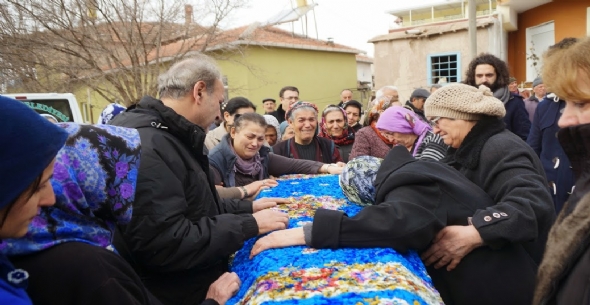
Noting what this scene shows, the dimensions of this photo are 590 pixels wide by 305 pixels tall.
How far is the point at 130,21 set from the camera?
1237 cm

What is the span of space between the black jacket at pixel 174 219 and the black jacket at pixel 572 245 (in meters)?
1.16

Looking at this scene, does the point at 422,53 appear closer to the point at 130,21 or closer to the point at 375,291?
the point at 130,21

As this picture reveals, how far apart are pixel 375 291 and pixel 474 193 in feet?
2.92

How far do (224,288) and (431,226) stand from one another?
0.84m

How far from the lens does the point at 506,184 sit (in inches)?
82.4

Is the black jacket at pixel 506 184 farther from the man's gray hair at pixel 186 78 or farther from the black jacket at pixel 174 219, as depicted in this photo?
the man's gray hair at pixel 186 78

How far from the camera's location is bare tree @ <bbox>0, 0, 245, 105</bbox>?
11383 millimetres

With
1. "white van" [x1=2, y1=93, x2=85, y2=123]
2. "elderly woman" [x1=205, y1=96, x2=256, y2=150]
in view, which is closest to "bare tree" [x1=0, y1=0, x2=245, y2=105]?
"white van" [x1=2, y1=93, x2=85, y2=123]

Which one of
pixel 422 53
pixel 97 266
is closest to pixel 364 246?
pixel 97 266

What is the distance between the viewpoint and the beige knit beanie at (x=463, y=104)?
2.33 meters

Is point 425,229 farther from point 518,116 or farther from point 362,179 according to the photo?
point 518,116

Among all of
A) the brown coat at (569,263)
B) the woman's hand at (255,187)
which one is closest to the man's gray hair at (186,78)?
the woman's hand at (255,187)

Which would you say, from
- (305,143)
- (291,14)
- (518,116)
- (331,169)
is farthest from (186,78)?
(291,14)

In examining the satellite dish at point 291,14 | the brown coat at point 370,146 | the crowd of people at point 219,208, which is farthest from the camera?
the satellite dish at point 291,14
